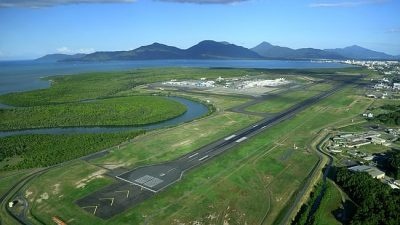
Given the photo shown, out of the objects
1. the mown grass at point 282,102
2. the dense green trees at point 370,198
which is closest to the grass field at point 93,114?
the mown grass at point 282,102

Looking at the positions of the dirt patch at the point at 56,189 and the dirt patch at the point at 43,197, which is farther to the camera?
the dirt patch at the point at 56,189

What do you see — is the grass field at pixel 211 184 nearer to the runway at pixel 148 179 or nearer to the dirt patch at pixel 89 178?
the dirt patch at pixel 89 178

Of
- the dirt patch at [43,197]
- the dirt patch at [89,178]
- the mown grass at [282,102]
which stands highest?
the mown grass at [282,102]

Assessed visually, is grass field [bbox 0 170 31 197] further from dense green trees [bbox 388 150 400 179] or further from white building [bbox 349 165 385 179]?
dense green trees [bbox 388 150 400 179]

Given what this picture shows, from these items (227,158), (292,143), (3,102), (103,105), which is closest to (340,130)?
(292,143)

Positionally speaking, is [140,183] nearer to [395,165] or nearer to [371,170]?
[371,170]

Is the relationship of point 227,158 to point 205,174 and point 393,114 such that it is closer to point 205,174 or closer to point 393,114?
point 205,174

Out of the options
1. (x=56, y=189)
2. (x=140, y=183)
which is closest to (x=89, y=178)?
(x=56, y=189)
